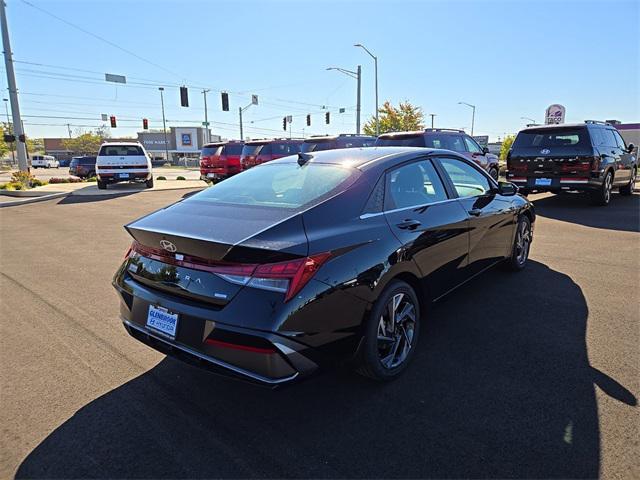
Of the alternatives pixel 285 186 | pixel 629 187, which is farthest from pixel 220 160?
pixel 285 186

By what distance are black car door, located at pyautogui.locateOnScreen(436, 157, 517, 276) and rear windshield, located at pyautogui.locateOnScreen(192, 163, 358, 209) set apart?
1.27 m

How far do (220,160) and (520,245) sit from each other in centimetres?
1456

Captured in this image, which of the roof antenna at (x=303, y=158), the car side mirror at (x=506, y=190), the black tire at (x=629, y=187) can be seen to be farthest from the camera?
the black tire at (x=629, y=187)

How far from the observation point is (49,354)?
A: 340 centimetres

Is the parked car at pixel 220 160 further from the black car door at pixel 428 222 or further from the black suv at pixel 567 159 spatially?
the black car door at pixel 428 222

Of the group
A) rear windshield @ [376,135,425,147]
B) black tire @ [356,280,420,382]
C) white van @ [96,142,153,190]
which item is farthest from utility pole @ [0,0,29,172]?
black tire @ [356,280,420,382]

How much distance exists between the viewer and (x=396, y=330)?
118 inches

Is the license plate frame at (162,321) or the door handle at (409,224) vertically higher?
the door handle at (409,224)

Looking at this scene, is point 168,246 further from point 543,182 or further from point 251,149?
point 251,149

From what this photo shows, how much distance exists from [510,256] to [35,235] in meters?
8.52

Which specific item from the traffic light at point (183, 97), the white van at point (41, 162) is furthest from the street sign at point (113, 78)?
the white van at point (41, 162)

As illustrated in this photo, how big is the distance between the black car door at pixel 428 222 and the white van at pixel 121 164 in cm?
1613

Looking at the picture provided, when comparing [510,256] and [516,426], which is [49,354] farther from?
[510,256]

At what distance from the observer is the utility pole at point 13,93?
56.5 ft
